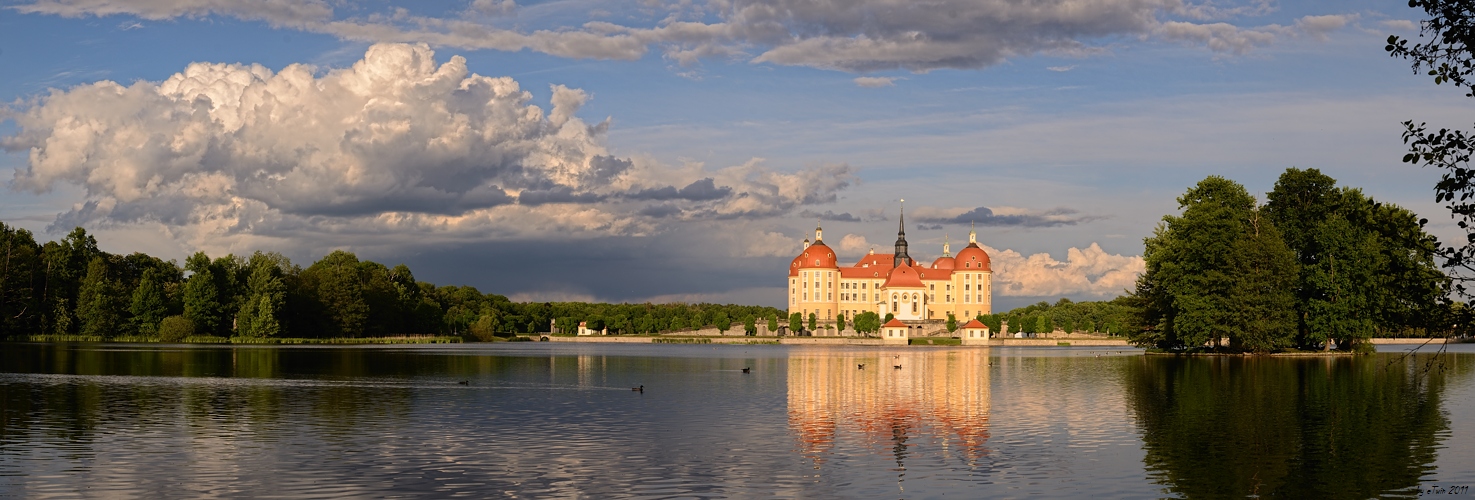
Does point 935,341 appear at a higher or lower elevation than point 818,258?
lower

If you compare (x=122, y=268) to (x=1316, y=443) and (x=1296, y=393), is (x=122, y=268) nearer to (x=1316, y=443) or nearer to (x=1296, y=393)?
(x=1296, y=393)

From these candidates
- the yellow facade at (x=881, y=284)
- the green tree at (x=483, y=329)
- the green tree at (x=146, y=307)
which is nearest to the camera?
the green tree at (x=146, y=307)

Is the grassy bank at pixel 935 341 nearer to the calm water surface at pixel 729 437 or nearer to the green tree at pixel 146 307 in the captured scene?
the green tree at pixel 146 307

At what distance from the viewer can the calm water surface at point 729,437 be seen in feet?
63.4

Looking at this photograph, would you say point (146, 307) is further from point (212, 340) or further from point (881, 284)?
point (881, 284)

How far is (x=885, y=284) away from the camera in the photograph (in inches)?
7293

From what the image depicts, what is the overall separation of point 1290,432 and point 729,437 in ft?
39.0

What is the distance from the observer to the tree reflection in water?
19859 millimetres

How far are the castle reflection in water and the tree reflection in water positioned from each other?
3868 millimetres

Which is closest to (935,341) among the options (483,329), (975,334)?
(975,334)

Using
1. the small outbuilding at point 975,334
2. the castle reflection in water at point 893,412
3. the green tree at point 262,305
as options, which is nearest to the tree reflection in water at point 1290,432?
the castle reflection in water at point 893,412

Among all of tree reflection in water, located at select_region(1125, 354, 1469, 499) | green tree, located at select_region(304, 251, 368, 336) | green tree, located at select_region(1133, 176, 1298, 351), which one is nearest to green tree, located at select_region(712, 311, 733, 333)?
green tree, located at select_region(304, 251, 368, 336)

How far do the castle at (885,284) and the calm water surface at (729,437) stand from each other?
136794mm

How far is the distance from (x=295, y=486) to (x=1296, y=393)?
31090 millimetres
